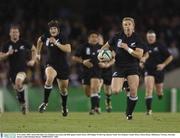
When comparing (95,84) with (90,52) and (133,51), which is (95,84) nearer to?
(90,52)

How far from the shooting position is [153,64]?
2544cm

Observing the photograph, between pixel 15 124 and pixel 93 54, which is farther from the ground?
pixel 93 54

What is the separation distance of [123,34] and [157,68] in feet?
17.4

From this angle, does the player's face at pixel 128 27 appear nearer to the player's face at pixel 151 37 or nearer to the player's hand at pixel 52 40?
the player's hand at pixel 52 40

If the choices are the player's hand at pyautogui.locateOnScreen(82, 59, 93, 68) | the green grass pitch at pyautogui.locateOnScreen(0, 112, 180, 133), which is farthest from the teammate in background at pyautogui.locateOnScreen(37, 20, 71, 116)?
the player's hand at pyautogui.locateOnScreen(82, 59, 93, 68)

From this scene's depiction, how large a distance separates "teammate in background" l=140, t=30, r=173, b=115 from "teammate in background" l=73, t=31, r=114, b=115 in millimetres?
1628

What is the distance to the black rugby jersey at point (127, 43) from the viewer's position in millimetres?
20172

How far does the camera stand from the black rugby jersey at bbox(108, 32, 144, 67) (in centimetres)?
2017

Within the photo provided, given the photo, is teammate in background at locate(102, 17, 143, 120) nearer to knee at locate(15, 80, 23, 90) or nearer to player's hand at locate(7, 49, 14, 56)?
player's hand at locate(7, 49, 14, 56)

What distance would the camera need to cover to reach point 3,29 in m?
34.3

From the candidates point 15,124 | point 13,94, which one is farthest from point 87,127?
point 13,94

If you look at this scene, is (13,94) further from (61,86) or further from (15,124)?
(15,124)

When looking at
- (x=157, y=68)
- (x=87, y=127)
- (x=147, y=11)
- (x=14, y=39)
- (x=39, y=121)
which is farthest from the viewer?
(x=147, y=11)

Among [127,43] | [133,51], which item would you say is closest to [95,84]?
[127,43]
